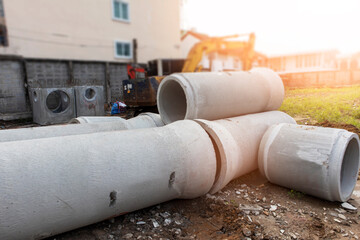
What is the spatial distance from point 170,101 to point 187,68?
250 inches

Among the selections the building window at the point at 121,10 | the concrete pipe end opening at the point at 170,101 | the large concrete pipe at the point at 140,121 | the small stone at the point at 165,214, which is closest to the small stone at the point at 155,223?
the small stone at the point at 165,214

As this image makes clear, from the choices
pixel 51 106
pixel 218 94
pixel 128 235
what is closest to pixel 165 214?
pixel 128 235

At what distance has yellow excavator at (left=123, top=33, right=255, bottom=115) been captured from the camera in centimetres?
681

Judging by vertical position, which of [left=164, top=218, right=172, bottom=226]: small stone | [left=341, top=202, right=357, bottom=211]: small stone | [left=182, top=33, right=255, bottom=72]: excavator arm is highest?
[left=182, top=33, right=255, bottom=72]: excavator arm

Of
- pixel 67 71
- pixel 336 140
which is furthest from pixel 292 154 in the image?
pixel 67 71

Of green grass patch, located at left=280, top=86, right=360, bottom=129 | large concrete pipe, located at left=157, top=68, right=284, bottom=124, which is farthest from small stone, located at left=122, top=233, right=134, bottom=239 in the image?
green grass patch, located at left=280, top=86, right=360, bottom=129

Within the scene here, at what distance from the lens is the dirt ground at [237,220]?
2393 millimetres

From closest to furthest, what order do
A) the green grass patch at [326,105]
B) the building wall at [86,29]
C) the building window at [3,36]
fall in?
1. the green grass patch at [326,105]
2. the building window at [3,36]
3. the building wall at [86,29]

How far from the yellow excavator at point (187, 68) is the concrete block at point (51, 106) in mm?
1996

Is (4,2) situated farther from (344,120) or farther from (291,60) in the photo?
(344,120)

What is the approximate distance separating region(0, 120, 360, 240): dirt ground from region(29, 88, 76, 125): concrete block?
21.3 feet

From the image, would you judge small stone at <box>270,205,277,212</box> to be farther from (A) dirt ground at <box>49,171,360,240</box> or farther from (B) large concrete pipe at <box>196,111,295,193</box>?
(B) large concrete pipe at <box>196,111,295,193</box>

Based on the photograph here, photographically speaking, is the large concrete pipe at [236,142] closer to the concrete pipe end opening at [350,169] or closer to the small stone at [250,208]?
the small stone at [250,208]

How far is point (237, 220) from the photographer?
262 centimetres
